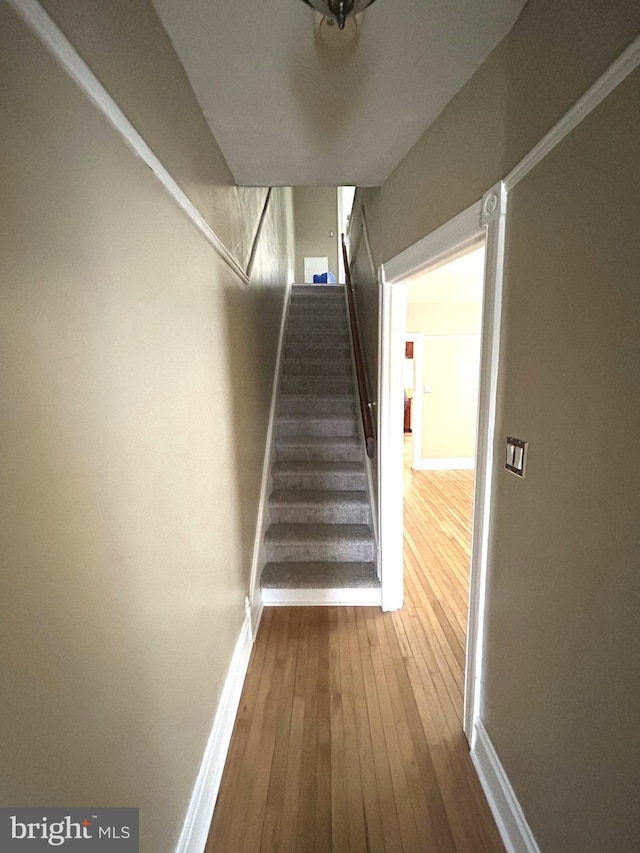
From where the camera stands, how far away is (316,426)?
295 centimetres

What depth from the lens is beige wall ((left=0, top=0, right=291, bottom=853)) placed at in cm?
48

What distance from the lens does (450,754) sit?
53.5 inches

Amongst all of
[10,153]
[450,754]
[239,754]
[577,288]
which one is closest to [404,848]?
[450,754]

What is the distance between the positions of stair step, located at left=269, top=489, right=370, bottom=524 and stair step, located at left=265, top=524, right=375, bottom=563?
4.5 inches

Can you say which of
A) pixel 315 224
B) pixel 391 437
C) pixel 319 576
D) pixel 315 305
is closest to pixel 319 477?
pixel 319 576

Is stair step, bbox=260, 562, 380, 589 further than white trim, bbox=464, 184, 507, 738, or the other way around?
stair step, bbox=260, 562, 380, 589

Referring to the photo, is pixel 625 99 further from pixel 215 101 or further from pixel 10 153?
pixel 215 101

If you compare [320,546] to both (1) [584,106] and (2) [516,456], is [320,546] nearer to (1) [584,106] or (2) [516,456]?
(2) [516,456]

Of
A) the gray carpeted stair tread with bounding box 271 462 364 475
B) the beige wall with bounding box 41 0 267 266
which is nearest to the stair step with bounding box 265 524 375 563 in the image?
the gray carpeted stair tread with bounding box 271 462 364 475

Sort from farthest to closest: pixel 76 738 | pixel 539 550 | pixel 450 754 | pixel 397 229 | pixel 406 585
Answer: pixel 406 585 → pixel 397 229 → pixel 450 754 → pixel 539 550 → pixel 76 738

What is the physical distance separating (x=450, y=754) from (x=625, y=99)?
1.98 meters

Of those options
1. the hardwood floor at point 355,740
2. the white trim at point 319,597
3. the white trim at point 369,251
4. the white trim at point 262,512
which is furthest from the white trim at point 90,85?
the white trim at point 319,597

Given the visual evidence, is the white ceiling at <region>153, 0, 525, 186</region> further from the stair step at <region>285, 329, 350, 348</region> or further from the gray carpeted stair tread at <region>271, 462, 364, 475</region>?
the stair step at <region>285, 329, 350, 348</region>

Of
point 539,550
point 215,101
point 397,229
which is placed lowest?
point 539,550
